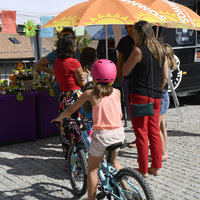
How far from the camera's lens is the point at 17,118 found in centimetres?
525

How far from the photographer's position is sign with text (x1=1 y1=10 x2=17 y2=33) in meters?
6.44

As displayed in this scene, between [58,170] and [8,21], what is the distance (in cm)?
390

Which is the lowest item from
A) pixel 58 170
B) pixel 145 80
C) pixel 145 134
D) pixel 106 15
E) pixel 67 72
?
pixel 58 170

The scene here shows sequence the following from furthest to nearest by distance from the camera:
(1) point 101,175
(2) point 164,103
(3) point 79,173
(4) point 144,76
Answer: (2) point 164,103 < (4) point 144,76 < (3) point 79,173 < (1) point 101,175

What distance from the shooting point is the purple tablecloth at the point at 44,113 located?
547cm

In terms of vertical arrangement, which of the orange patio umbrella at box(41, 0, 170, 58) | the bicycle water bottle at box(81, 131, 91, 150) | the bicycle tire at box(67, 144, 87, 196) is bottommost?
the bicycle tire at box(67, 144, 87, 196)

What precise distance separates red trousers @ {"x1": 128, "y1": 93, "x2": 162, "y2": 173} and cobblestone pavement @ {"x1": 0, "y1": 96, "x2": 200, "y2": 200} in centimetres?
25

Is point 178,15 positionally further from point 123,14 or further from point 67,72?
point 67,72

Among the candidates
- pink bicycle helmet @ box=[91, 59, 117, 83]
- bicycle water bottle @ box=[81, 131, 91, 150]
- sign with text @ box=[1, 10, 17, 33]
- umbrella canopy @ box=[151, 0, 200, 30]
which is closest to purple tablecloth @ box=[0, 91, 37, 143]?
sign with text @ box=[1, 10, 17, 33]

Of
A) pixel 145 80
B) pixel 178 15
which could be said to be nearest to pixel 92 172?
pixel 145 80

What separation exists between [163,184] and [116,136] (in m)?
1.41

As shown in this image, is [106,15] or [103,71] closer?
[103,71]

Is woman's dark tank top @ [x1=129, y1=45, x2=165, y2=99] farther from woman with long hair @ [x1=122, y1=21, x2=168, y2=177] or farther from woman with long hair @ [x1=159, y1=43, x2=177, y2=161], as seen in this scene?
woman with long hair @ [x1=159, y1=43, x2=177, y2=161]

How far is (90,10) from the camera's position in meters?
3.97
